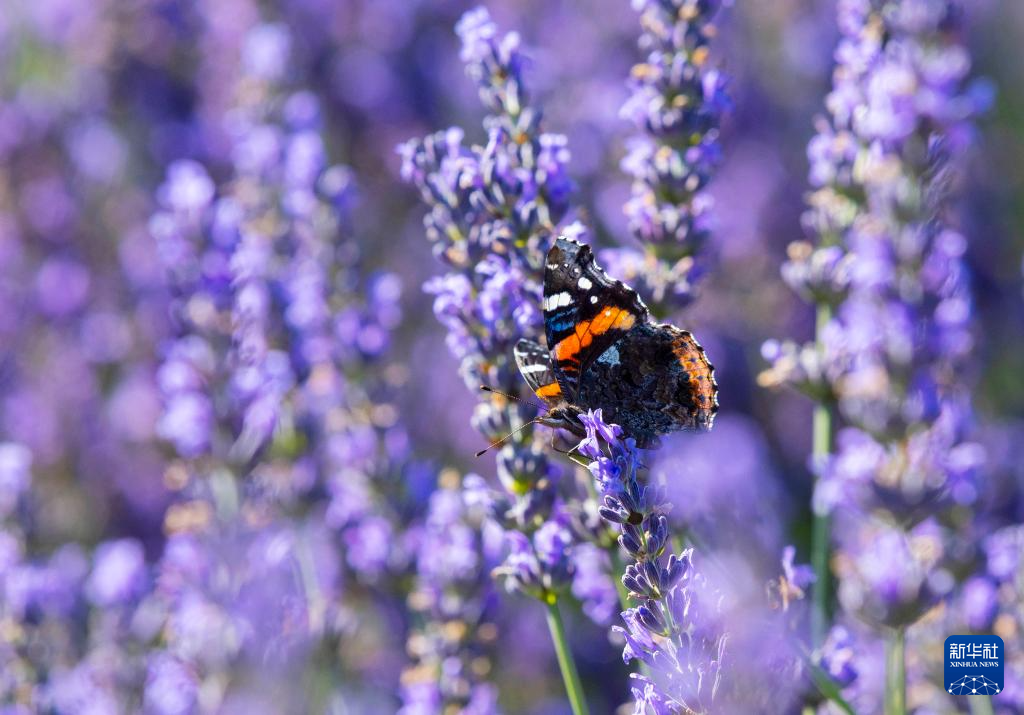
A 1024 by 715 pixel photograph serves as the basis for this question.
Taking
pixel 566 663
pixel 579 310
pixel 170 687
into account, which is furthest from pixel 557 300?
pixel 170 687

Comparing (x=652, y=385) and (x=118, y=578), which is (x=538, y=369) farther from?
(x=118, y=578)

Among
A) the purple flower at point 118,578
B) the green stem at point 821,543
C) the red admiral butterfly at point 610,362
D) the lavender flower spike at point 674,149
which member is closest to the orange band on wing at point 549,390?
the red admiral butterfly at point 610,362

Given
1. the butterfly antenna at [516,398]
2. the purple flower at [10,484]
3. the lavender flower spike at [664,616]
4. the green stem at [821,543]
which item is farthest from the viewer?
the purple flower at [10,484]

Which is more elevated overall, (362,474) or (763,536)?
(362,474)

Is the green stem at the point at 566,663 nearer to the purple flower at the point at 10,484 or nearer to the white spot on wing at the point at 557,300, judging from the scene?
the white spot on wing at the point at 557,300

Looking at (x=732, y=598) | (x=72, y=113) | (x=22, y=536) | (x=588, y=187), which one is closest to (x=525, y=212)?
(x=732, y=598)

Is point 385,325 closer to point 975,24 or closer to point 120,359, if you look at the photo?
point 120,359

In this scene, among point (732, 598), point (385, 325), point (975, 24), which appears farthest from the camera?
point (975, 24)
